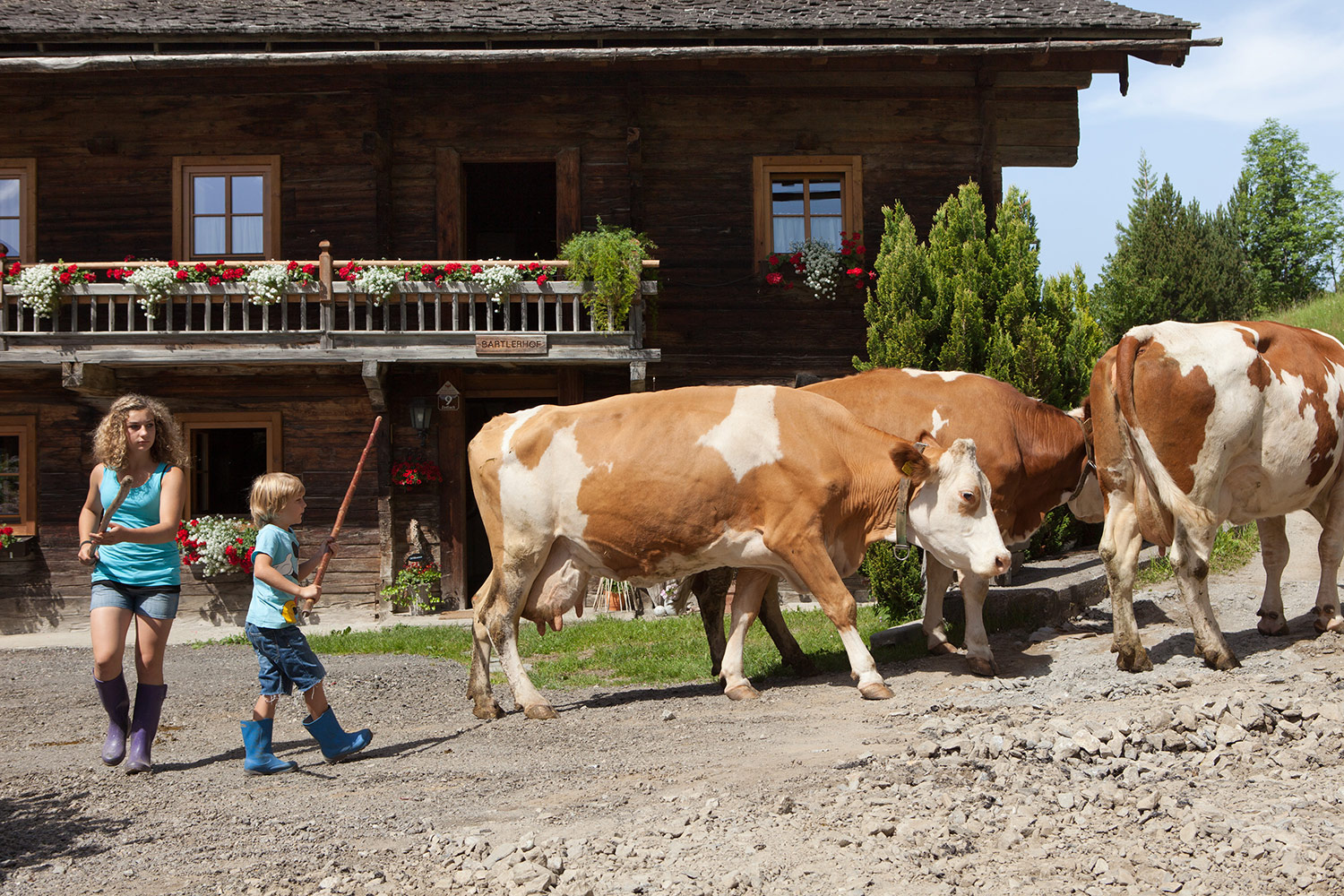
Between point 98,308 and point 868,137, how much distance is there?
408 inches

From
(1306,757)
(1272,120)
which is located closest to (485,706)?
(1306,757)

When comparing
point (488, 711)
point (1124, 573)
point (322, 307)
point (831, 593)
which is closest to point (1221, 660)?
point (1124, 573)

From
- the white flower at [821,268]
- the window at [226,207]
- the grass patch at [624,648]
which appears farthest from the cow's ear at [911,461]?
the window at [226,207]

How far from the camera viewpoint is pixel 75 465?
14164 mm

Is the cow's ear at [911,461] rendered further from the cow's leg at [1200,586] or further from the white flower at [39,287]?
the white flower at [39,287]

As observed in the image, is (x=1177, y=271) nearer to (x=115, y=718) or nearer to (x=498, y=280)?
(x=498, y=280)

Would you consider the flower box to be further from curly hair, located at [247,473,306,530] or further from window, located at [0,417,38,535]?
curly hair, located at [247,473,306,530]

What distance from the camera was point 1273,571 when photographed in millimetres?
6992

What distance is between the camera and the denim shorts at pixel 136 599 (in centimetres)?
553

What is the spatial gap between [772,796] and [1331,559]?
445 centimetres

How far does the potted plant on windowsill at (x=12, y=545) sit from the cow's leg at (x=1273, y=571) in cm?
1393

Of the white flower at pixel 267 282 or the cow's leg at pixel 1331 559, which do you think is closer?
the cow's leg at pixel 1331 559

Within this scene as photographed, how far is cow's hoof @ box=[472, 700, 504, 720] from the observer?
264 inches

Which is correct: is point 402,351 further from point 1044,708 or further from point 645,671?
point 1044,708
